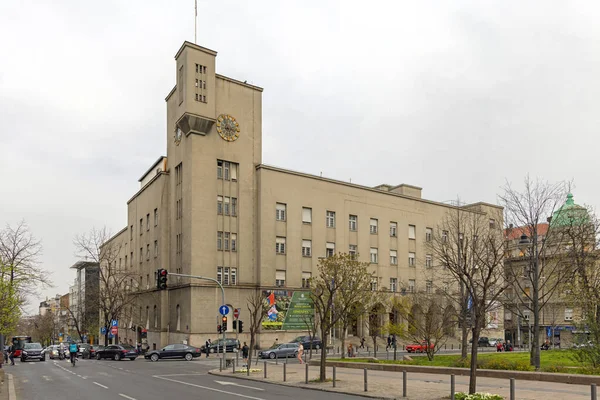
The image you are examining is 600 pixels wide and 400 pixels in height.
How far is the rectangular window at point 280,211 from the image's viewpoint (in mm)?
60331

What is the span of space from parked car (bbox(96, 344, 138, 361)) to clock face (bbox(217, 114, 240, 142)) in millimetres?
22129

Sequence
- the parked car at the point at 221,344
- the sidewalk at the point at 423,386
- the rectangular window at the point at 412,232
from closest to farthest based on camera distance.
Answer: the sidewalk at the point at 423,386, the parked car at the point at 221,344, the rectangular window at the point at 412,232

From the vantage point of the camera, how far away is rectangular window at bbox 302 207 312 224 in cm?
6253

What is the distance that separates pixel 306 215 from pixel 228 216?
30.9 feet

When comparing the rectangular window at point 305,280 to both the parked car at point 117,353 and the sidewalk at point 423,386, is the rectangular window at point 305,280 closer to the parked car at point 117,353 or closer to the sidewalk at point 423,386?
the parked car at point 117,353

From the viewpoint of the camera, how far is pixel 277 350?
152ft

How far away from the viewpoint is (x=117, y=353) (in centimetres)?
4997

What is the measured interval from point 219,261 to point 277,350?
43.2ft

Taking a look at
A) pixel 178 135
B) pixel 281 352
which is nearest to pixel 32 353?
pixel 281 352

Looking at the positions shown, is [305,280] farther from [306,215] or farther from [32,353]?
[32,353]

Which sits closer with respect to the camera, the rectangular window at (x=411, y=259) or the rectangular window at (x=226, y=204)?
the rectangular window at (x=226, y=204)

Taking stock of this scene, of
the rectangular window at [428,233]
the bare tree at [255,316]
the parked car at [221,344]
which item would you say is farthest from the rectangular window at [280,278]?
the rectangular window at [428,233]

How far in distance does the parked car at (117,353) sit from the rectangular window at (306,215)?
22217 mm

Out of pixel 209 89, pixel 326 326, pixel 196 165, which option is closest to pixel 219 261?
pixel 196 165
